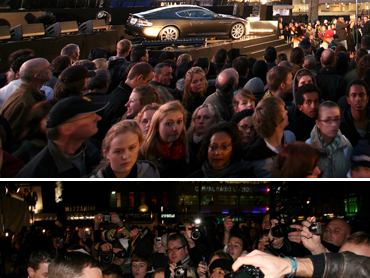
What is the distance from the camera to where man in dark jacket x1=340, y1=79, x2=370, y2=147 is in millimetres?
3609

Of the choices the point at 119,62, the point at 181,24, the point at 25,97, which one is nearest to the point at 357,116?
the point at 25,97

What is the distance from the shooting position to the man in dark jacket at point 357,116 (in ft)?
11.8

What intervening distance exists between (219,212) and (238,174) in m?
0.39

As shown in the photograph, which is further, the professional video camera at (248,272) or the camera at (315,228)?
the camera at (315,228)

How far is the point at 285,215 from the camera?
2.54 m

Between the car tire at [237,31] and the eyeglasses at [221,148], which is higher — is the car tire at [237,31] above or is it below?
above

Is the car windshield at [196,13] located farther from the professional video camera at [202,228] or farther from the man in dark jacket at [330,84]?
the professional video camera at [202,228]

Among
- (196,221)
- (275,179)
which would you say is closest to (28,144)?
(196,221)

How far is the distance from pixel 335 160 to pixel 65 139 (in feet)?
5.35

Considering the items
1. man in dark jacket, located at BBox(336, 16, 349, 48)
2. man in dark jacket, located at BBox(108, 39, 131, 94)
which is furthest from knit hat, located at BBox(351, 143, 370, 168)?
man in dark jacket, located at BBox(336, 16, 349, 48)

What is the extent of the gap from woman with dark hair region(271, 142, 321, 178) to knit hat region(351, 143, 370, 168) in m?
0.33

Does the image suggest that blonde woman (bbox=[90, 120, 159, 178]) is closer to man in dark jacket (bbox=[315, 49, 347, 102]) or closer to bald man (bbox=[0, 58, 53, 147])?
bald man (bbox=[0, 58, 53, 147])

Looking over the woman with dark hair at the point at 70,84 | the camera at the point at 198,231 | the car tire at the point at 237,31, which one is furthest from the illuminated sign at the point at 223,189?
the car tire at the point at 237,31

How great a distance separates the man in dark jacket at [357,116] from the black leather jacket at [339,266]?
1.53m
